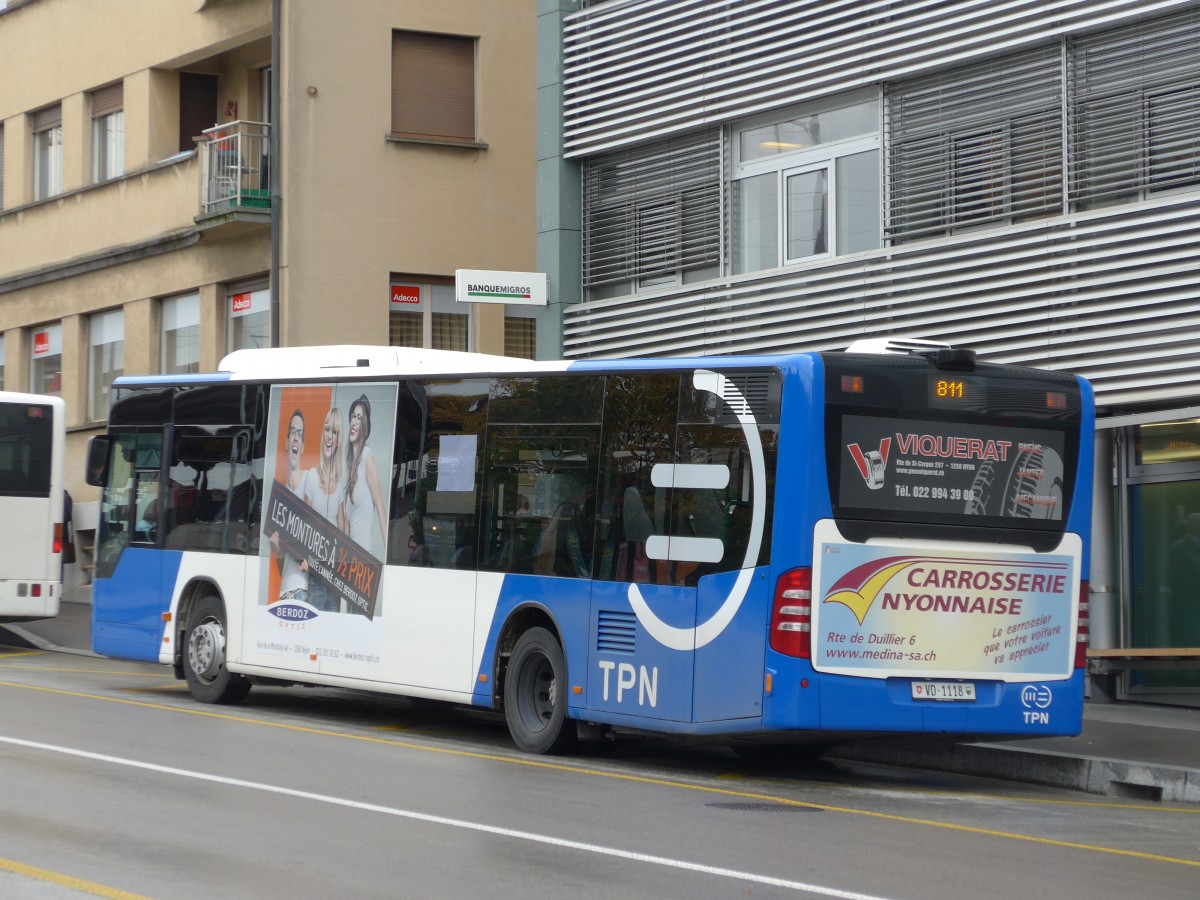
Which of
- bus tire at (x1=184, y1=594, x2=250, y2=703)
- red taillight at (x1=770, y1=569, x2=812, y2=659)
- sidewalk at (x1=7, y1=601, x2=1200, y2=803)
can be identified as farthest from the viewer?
bus tire at (x1=184, y1=594, x2=250, y2=703)

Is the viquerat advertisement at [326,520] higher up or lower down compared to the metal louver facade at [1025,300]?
lower down

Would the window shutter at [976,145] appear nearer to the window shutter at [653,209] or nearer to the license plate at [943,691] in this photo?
the window shutter at [653,209]

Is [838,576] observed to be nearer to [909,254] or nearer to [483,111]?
[909,254]

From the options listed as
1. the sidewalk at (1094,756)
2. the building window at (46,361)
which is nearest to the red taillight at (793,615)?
the sidewalk at (1094,756)

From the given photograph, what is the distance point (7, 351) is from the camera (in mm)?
33906

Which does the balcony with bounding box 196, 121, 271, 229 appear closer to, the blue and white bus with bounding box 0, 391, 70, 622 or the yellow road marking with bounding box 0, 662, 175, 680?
the blue and white bus with bounding box 0, 391, 70, 622

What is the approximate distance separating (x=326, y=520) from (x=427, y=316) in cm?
1174

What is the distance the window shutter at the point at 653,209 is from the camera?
21.0m

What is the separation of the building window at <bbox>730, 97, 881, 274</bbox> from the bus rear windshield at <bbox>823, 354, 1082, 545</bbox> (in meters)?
6.93

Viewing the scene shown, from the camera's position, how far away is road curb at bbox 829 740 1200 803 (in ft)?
39.2

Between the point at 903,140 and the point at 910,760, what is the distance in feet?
24.4

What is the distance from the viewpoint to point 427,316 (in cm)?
2658

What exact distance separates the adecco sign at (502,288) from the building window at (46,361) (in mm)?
13512

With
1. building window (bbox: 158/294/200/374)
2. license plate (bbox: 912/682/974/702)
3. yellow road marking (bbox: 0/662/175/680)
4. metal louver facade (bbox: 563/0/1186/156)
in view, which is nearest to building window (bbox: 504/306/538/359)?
metal louver facade (bbox: 563/0/1186/156)
